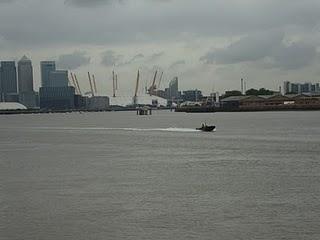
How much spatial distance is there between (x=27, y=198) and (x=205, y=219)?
9.25 m

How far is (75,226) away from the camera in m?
20.4

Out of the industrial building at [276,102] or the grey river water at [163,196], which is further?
the industrial building at [276,102]

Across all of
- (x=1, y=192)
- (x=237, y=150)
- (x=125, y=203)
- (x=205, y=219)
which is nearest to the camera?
(x=205, y=219)

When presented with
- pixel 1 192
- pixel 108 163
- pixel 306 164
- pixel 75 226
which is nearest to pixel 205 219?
pixel 75 226

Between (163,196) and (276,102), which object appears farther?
(276,102)

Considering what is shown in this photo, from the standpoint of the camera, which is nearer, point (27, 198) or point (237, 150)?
point (27, 198)

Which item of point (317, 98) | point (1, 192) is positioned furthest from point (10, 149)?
point (317, 98)

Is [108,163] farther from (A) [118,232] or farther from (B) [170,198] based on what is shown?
(A) [118,232]

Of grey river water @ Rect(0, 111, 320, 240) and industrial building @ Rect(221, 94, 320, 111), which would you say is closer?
grey river water @ Rect(0, 111, 320, 240)

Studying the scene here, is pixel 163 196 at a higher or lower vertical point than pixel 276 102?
lower

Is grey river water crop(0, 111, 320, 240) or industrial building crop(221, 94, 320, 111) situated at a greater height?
industrial building crop(221, 94, 320, 111)

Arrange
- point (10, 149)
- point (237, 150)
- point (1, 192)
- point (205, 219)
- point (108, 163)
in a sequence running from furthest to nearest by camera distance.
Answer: point (10, 149) < point (237, 150) < point (108, 163) < point (1, 192) < point (205, 219)

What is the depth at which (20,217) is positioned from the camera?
22.2m

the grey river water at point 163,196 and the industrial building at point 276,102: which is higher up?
the industrial building at point 276,102
